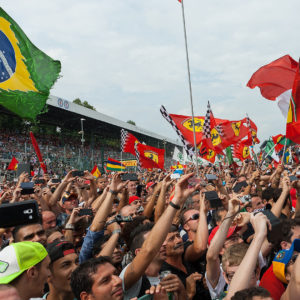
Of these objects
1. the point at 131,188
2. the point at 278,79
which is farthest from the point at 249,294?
the point at 278,79

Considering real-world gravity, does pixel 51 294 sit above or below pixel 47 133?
below

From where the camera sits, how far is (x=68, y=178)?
5922 mm

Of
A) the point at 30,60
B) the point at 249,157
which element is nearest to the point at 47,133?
the point at 249,157

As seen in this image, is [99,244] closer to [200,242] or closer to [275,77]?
[200,242]

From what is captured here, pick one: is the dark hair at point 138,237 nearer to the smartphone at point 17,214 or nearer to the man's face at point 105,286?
the man's face at point 105,286

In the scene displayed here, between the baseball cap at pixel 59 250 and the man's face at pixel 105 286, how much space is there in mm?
708

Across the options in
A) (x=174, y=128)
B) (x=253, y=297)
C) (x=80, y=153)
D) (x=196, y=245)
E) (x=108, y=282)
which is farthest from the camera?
(x=80, y=153)

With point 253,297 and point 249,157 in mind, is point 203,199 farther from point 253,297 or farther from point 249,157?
point 249,157

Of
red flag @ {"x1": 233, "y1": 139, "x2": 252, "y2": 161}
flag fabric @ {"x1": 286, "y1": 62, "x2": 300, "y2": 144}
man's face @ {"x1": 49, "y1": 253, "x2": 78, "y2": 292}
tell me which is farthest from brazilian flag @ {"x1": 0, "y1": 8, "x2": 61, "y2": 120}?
red flag @ {"x1": 233, "y1": 139, "x2": 252, "y2": 161}

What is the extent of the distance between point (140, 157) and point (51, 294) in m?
10.1

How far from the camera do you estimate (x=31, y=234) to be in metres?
3.47

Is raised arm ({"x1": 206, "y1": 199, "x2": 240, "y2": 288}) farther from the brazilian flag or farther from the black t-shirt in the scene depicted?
the brazilian flag

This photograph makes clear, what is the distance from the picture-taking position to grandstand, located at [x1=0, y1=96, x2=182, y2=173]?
27798mm

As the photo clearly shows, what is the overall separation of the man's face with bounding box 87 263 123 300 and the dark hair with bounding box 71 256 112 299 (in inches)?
1.1
